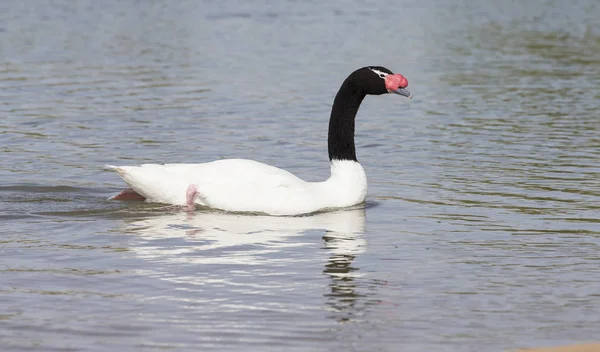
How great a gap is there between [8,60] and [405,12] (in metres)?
19.7

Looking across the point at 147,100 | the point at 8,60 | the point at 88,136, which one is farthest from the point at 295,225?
the point at 8,60

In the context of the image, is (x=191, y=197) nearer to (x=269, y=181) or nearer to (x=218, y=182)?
(x=218, y=182)

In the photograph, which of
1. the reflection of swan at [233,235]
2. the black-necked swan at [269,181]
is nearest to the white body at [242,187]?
the black-necked swan at [269,181]

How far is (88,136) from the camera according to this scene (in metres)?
18.0

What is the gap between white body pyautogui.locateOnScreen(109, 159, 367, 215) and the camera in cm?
1223

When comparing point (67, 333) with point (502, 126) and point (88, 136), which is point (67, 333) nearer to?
point (88, 136)

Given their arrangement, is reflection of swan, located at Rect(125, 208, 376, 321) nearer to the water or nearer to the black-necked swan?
the water

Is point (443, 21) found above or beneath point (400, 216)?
above

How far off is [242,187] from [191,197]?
0.58 metres

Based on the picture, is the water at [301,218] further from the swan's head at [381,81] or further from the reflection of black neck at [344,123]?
the swan's head at [381,81]

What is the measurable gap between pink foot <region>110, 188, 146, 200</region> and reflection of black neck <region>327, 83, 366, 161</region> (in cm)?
227

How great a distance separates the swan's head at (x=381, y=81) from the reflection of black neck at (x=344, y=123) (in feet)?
0.50

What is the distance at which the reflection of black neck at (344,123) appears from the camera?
43.0ft

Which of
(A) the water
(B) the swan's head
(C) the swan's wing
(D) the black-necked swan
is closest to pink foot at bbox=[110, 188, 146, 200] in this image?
(D) the black-necked swan
